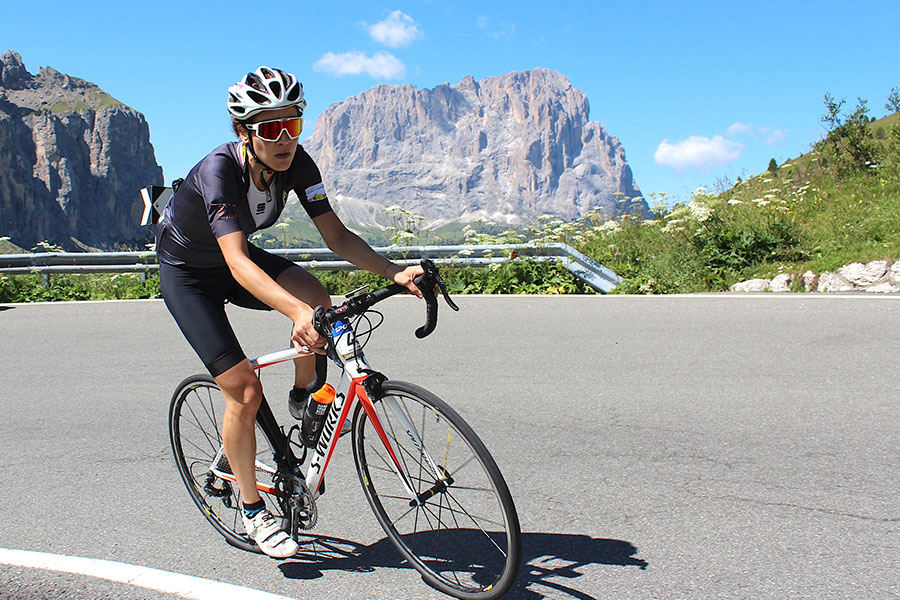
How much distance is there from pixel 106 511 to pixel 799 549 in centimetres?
349

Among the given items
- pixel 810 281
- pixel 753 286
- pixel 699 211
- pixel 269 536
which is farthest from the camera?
pixel 699 211

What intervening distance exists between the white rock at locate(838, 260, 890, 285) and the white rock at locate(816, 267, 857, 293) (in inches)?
2.5

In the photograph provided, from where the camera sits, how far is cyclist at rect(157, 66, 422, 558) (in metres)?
3.10

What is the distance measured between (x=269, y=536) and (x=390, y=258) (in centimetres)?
835

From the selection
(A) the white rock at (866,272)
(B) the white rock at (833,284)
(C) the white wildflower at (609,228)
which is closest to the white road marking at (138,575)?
(B) the white rock at (833,284)

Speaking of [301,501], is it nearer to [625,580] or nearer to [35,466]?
[625,580]

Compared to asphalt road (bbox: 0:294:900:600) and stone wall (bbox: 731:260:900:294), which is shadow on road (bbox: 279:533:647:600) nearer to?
asphalt road (bbox: 0:294:900:600)

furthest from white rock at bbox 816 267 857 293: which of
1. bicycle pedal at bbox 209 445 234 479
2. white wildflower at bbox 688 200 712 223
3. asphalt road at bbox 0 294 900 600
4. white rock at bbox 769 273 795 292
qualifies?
bicycle pedal at bbox 209 445 234 479

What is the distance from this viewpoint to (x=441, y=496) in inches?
128

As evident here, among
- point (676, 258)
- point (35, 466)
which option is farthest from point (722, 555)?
point (676, 258)

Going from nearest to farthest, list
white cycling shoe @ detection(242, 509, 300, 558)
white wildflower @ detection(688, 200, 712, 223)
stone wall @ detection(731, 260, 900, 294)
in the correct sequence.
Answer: white cycling shoe @ detection(242, 509, 300, 558) → stone wall @ detection(731, 260, 900, 294) → white wildflower @ detection(688, 200, 712, 223)

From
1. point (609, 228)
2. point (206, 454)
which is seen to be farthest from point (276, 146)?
point (609, 228)

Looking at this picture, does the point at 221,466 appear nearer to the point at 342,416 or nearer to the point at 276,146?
the point at 342,416

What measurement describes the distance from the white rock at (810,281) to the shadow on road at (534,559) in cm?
750
